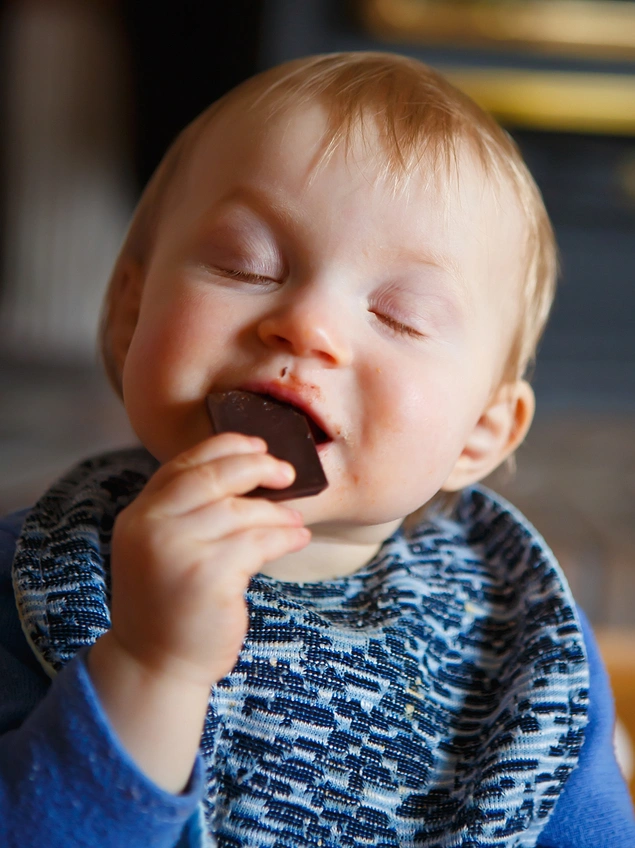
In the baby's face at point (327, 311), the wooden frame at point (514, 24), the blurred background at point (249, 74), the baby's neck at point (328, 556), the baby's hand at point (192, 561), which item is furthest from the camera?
the wooden frame at point (514, 24)

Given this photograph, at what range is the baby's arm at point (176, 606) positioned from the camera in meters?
0.42

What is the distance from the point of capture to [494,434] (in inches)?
28.4

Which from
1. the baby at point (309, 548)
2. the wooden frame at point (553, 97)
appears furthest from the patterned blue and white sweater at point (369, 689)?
the wooden frame at point (553, 97)

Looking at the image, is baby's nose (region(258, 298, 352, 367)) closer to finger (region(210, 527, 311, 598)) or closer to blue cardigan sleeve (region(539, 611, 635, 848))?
finger (region(210, 527, 311, 598))

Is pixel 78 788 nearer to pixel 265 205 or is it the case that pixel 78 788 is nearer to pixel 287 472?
pixel 287 472

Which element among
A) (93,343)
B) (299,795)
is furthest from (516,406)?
(93,343)

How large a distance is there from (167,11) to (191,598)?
2261 mm

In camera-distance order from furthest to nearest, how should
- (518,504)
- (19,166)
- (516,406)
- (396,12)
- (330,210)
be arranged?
(19,166) < (396,12) < (518,504) < (516,406) < (330,210)

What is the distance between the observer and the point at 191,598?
42cm

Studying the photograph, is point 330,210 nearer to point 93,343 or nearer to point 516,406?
point 516,406

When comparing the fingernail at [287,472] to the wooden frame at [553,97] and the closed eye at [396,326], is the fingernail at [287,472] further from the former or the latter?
the wooden frame at [553,97]

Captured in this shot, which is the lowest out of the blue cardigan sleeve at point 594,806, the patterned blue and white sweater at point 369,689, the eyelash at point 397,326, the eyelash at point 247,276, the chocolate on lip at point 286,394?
the blue cardigan sleeve at point 594,806

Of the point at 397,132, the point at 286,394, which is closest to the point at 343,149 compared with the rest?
the point at 397,132

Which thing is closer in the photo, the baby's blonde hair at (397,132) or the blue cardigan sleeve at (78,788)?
the blue cardigan sleeve at (78,788)
